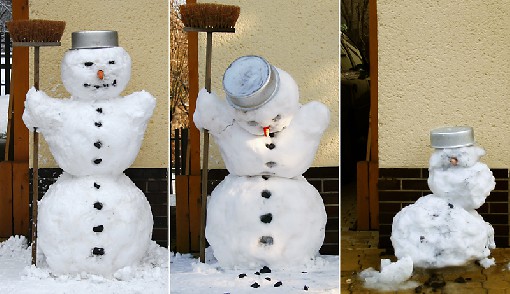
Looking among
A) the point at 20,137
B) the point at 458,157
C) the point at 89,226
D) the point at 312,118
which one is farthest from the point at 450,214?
the point at 20,137

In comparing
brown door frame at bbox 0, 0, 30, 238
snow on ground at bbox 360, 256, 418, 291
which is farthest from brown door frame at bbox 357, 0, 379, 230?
A: brown door frame at bbox 0, 0, 30, 238

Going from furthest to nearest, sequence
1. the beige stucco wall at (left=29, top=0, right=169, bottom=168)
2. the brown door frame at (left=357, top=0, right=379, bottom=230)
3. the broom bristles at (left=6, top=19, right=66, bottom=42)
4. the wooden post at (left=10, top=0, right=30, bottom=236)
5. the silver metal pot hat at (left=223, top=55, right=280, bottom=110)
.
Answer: the brown door frame at (left=357, top=0, right=379, bottom=230) → the wooden post at (left=10, top=0, right=30, bottom=236) → the beige stucco wall at (left=29, top=0, right=169, bottom=168) → the broom bristles at (left=6, top=19, right=66, bottom=42) → the silver metal pot hat at (left=223, top=55, right=280, bottom=110)

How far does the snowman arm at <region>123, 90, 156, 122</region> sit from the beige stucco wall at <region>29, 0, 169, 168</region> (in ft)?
1.37

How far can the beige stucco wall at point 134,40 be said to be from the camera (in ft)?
14.7

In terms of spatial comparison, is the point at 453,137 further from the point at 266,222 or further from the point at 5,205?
the point at 5,205

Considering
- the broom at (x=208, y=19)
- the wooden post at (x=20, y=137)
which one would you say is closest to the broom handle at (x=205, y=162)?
the broom at (x=208, y=19)

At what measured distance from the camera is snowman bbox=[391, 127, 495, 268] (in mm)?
3982

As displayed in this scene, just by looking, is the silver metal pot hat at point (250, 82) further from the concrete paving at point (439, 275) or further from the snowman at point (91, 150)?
the concrete paving at point (439, 275)

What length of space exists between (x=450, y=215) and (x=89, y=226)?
1.84 m

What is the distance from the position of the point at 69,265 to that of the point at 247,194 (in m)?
0.99

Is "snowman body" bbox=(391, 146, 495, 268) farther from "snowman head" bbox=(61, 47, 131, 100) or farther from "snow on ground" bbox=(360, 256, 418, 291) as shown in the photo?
"snowman head" bbox=(61, 47, 131, 100)

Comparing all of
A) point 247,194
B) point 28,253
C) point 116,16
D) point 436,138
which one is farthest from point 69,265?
point 436,138

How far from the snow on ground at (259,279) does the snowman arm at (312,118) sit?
27.2 inches

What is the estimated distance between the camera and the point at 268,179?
406 cm
